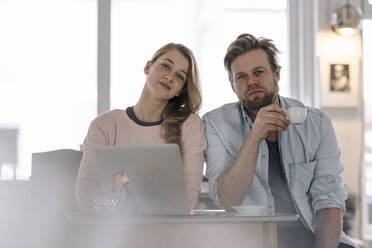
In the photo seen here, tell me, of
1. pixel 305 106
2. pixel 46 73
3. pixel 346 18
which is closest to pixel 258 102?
pixel 305 106

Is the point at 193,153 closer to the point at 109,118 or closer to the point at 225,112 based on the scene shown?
the point at 225,112

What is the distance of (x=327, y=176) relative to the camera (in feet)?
7.29

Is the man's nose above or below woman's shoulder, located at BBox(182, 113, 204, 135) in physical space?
above

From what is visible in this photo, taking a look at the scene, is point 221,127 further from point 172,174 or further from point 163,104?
point 172,174

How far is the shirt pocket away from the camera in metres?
2.20

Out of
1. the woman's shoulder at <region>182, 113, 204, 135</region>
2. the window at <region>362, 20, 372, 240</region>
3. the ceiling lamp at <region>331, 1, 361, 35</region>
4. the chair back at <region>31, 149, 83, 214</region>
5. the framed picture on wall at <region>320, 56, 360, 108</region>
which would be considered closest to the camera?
the woman's shoulder at <region>182, 113, 204, 135</region>

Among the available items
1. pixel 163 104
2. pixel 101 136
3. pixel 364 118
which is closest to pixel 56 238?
pixel 101 136

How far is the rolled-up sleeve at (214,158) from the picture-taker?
220cm

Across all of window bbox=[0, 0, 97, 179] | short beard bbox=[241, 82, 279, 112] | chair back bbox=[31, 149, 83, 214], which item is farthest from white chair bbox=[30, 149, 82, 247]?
window bbox=[0, 0, 97, 179]

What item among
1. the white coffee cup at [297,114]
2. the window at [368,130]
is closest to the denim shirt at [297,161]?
the white coffee cup at [297,114]

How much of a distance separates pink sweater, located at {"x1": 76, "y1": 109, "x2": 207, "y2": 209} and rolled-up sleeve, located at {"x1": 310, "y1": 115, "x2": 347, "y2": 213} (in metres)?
0.43

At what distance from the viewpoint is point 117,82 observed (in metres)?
4.46

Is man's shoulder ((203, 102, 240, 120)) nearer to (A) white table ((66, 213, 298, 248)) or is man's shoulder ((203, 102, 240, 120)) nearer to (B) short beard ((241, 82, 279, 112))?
(B) short beard ((241, 82, 279, 112))

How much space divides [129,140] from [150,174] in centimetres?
71
